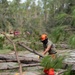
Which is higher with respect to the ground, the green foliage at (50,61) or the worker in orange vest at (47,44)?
the green foliage at (50,61)

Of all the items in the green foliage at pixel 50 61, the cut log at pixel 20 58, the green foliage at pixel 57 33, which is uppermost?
the green foliage at pixel 57 33

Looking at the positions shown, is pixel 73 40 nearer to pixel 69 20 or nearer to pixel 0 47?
pixel 69 20

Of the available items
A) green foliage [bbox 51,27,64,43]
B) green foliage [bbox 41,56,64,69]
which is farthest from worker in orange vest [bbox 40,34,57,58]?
green foliage [bbox 51,27,64,43]

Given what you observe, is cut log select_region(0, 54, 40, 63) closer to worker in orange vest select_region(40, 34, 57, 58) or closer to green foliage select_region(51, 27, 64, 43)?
worker in orange vest select_region(40, 34, 57, 58)

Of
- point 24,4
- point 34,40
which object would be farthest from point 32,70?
point 24,4

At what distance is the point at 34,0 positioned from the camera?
253ft

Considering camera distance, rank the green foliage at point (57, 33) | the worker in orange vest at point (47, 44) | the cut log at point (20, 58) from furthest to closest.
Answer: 1. the worker in orange vest at point (47, 44)
2. the cut log at point (20, 58)
3. the green foliage at point (57, 33)

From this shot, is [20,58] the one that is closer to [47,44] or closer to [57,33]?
[47,44]

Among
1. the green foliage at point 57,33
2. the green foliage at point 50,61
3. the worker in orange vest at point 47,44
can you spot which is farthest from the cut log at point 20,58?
the green foliage at point 57,33

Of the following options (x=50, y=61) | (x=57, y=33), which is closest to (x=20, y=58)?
(x=50, y=61)

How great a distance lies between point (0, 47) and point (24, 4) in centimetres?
5262

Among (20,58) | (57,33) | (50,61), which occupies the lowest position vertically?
(20,58)

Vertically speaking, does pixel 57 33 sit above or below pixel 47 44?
above

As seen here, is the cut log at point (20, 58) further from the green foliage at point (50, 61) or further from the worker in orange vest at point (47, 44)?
the green foliage at point (50, 61)
